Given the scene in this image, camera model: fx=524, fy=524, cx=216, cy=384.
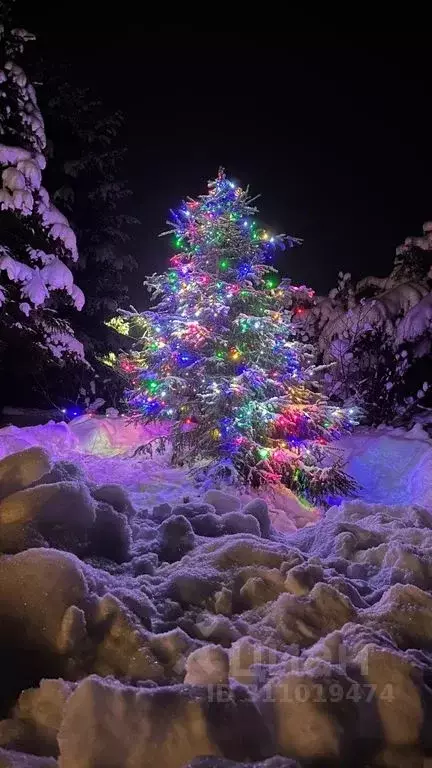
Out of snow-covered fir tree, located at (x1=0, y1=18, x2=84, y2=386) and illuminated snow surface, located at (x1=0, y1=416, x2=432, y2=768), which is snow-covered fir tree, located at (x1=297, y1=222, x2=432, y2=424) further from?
illuminated snow surface, located at (x1=0, y1=416, x2=432, y2=768)

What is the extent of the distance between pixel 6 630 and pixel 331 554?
6.41ft

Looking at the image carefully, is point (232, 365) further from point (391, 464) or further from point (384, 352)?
point (384, 352)

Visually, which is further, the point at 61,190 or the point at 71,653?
the point at 61,190

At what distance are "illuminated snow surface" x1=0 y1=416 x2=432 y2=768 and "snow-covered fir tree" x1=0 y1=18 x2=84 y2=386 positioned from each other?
21.6ft

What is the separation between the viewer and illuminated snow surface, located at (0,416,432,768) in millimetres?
1528

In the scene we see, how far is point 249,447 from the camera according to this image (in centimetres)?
721

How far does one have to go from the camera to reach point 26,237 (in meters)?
9.48

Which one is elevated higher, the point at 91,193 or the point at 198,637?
the point at 91,193

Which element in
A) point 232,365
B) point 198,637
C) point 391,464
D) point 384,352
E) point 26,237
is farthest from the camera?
point 384,352

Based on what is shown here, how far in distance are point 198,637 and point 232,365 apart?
565 cm

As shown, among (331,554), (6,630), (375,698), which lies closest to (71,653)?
(6,630)

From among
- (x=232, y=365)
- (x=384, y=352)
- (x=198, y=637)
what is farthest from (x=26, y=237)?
(x=198, y=637)

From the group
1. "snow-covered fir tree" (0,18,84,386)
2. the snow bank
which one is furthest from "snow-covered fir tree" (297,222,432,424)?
"snow-covered fir tree" (0,18,84,386)

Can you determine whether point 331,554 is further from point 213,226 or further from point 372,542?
point 213,226
